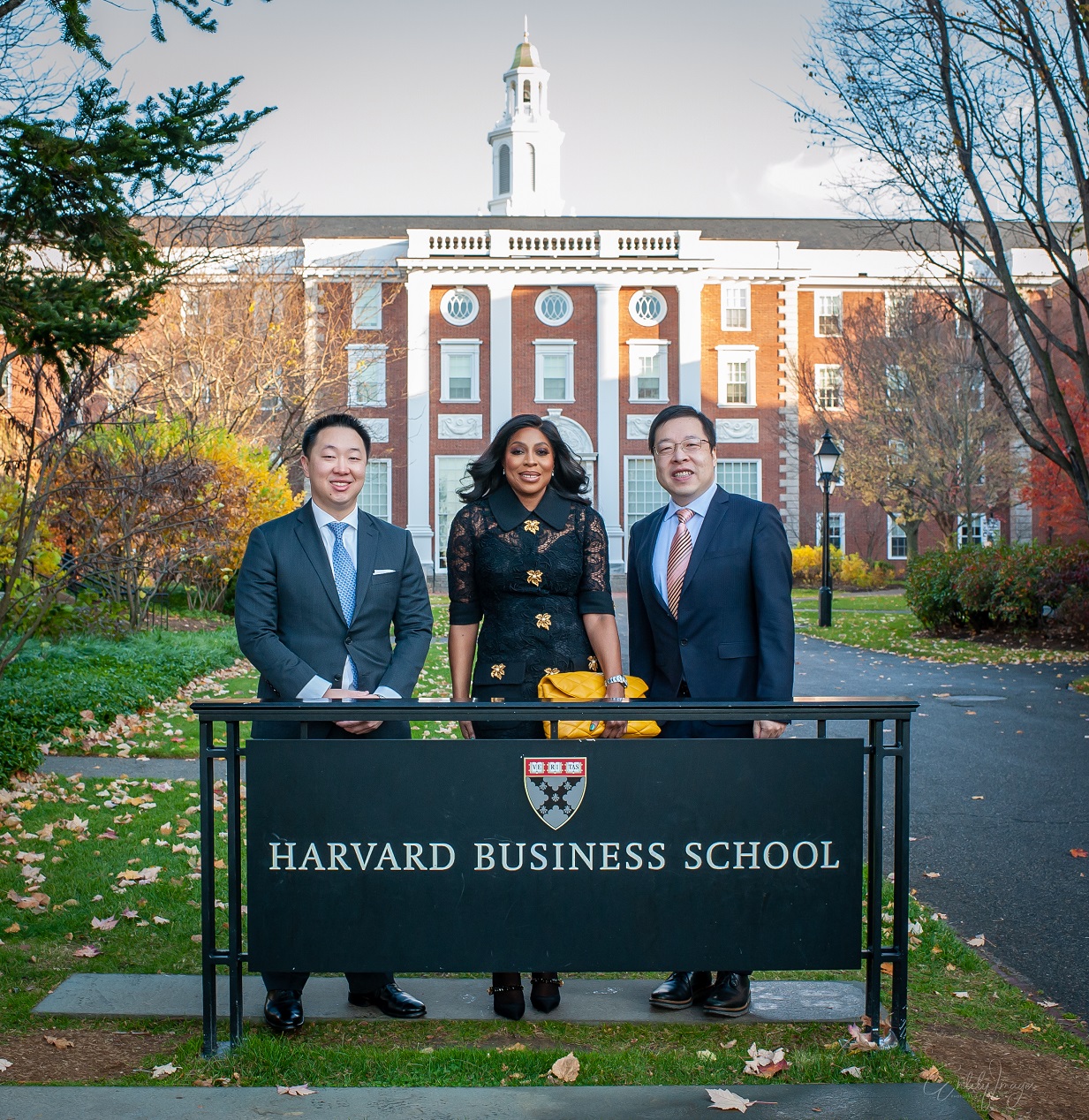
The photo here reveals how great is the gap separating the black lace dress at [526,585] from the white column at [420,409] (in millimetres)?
39445

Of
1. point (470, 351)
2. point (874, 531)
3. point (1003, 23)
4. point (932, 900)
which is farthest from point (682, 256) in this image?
point (932, 900)

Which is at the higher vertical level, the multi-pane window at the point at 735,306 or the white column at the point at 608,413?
the multi-pane window at the point at 735,306

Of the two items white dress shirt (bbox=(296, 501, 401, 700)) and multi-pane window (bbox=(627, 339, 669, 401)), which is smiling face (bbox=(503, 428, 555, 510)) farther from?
multi-pane window (bbox=(627, 339, 669, 401))

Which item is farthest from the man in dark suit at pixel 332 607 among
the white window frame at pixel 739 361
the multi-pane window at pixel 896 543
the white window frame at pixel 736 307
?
the multi-pane window at pixel 896 543

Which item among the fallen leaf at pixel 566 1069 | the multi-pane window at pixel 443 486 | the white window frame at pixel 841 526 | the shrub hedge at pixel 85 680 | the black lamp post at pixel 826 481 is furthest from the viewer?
the white window frame at pixel 841 526

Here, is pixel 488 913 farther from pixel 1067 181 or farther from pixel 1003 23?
pixel 1067 181

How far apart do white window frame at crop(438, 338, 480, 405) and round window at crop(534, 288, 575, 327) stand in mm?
2891

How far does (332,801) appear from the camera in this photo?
3.58 metres

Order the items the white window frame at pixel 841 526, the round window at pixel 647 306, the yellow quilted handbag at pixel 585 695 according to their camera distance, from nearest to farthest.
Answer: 1. the yellow quilted handbag at pixel 585 695
2. the round window at pixel 647 306
3. the white window frame at pixel 841 526

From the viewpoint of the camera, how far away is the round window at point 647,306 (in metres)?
44.8

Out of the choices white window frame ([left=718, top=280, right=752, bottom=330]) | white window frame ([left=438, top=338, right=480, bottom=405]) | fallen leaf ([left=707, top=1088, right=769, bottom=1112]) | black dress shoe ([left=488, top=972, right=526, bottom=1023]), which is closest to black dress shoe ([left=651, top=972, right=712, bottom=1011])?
black dress shoe ([left=488, top=972, right=526, bottom=1023])

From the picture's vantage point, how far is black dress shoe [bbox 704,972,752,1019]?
4.00 metres

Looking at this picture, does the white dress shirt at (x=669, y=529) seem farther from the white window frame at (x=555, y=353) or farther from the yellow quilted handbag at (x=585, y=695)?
the white window frame at (x=555, y=353)

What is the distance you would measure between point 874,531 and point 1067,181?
111ft
